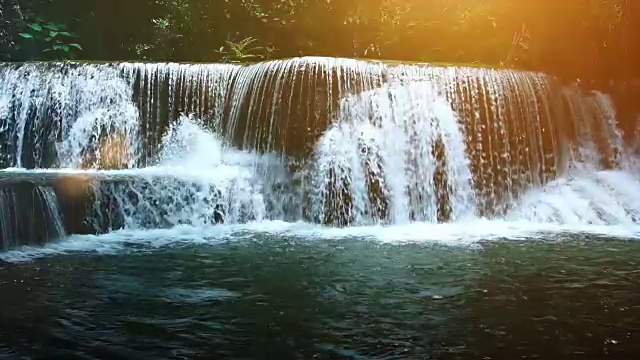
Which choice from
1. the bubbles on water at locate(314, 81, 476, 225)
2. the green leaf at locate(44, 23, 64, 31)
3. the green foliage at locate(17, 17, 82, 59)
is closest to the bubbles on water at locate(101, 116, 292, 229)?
the bubbles on water at locate(314, 81, 476, 225)

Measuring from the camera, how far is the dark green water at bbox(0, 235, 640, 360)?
4.10 metres

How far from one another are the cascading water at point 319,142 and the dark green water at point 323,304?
2.23 meters

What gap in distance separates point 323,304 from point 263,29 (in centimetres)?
1142

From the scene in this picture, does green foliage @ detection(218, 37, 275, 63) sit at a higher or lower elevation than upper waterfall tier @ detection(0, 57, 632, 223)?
higher

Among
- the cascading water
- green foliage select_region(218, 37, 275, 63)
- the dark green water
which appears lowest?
the dark green water

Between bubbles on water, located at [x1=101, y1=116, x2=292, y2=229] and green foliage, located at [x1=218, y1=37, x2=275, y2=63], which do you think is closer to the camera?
bubbles on water, located at [x1=101, y1=116, x2=292, y2=229]

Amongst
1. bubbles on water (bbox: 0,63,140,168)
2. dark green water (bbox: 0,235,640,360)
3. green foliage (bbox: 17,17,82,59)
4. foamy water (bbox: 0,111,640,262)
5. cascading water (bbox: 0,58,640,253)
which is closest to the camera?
dark green water (bbox: 0,235,640,360)

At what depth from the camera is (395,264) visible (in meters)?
6.41

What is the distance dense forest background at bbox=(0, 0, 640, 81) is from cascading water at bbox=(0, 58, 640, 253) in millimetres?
3165

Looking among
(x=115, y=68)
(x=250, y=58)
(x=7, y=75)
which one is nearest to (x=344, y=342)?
(x=115, y=68)

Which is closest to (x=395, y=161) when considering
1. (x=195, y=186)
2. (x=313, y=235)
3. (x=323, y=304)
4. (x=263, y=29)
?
(x=313, y=235)

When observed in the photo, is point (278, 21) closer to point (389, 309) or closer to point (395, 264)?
point (395, 264)

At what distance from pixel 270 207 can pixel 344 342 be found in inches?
217

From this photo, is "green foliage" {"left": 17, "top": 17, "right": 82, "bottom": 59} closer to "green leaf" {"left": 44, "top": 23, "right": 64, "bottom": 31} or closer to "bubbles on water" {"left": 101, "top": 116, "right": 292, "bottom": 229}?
"green leaf" {"left": 44, "top": 23, "right": 64, "bottom": 31}
